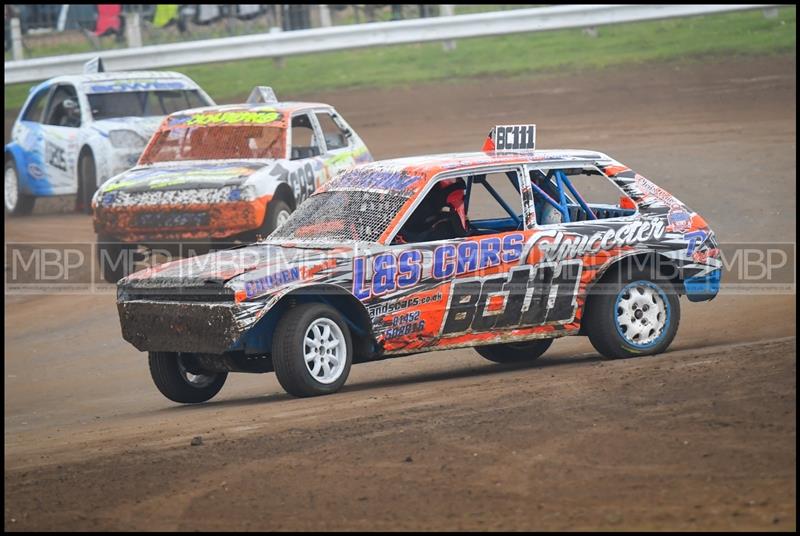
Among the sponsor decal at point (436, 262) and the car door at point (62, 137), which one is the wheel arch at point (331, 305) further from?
the car door at point (62, 137)

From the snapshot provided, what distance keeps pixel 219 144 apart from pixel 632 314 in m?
6.67

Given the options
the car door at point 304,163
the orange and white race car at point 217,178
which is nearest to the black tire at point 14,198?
the orange and white race car at point 217,178

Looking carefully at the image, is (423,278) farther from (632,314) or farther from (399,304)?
(632,314)

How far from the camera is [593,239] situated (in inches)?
399

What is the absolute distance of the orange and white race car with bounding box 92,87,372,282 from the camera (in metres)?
14.7

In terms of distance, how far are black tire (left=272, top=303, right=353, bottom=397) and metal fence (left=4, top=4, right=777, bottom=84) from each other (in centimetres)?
1692

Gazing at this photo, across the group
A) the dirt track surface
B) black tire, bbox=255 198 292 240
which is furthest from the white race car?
the dirt track surface

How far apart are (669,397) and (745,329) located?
366cm

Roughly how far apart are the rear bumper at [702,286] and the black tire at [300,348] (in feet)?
8.39

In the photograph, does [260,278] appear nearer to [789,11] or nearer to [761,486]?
[761,486]

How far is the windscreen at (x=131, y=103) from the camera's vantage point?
19812 millimetres

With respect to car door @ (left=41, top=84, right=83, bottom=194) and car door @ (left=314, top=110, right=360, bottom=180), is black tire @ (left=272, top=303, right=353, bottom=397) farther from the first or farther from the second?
car door @ (left=41, top=84, right=83, bottom=194)

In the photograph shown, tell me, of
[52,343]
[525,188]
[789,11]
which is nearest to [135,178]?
[52,343]
